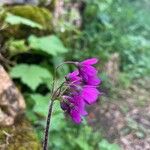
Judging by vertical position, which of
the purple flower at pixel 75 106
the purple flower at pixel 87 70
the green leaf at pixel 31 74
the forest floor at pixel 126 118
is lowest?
the forest floor at pixel 126 118

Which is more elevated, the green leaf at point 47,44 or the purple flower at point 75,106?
the purple flower at point 75,106

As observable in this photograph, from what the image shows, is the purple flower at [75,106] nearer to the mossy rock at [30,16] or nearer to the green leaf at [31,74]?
the green leaf at [31,74]

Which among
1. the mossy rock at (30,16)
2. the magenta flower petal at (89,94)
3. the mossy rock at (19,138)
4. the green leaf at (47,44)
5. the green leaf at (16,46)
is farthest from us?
the mossy rock at (30,16)

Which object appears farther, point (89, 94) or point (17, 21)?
point (17, 21)

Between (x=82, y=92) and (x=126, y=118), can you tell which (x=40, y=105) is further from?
(x=82, y=92)

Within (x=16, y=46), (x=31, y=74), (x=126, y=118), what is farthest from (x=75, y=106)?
(x=126, y=118)

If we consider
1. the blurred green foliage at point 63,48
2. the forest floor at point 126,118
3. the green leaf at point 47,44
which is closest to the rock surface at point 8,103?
the blurred green foliage at point 63,48

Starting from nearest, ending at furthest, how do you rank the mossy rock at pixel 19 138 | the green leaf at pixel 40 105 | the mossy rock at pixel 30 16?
the mossy rock at pixel 19 138 < the green leaf at pixel 40 105 < the mossy rock at pixel 30 16
